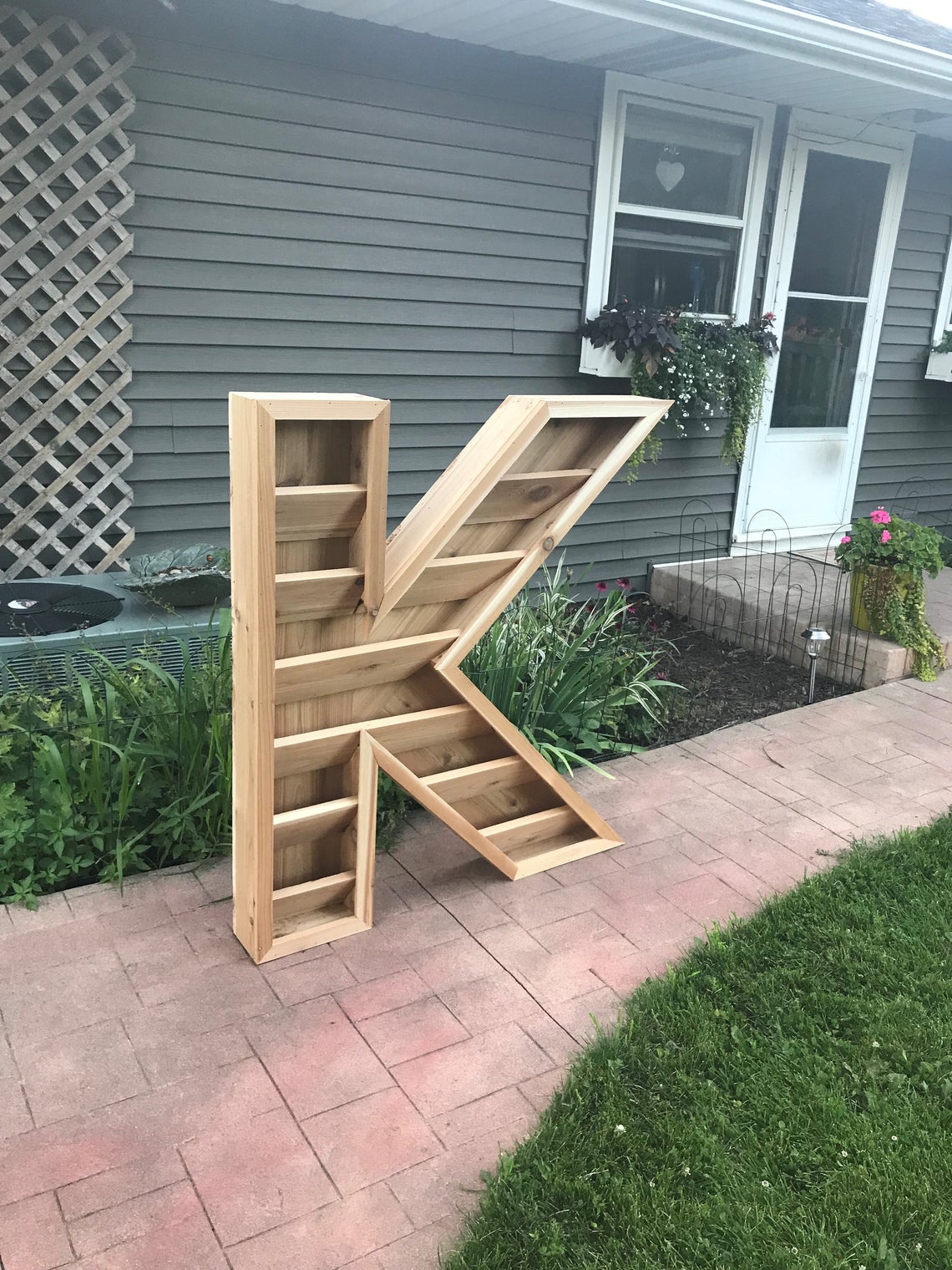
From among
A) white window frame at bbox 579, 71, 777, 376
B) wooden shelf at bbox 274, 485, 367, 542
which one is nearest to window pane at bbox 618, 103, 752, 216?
white window frame at bbox 579, 71, 777, 376

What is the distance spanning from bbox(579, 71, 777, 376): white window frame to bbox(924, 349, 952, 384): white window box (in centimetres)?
187

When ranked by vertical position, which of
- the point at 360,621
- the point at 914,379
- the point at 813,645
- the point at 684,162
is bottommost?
the point at 813,645

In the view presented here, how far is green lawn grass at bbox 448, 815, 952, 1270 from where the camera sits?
5.59 ft

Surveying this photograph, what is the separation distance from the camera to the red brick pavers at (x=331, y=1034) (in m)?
1.72

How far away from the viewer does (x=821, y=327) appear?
6.14 meters

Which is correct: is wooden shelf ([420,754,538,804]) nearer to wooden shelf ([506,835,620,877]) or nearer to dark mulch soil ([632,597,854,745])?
wooden shelf ([506,835,620,877])

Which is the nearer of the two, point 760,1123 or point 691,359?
point 760,1123

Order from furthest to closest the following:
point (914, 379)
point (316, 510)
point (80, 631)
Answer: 1. point (914, 379)
2. point (80, 631)
3. point (316, 510)

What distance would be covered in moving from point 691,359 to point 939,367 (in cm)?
256

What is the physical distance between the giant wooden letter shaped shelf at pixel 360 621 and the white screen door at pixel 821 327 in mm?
3821

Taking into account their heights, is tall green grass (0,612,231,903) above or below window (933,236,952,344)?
below

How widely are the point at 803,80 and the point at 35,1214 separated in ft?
17.9

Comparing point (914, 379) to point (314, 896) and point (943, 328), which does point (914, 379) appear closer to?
point (943, 328)

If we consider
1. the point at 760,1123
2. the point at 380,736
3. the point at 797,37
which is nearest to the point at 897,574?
the point at 797,37
